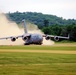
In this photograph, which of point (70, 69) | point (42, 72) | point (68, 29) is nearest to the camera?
point (42, 72)

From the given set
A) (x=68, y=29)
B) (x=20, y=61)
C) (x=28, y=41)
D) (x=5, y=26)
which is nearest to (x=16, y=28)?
(x=5, y=26)

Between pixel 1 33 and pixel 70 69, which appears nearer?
pixel 70 69

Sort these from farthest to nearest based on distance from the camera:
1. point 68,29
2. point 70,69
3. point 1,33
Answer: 1. point 68,29
2. point 1,33
3. point 70,69

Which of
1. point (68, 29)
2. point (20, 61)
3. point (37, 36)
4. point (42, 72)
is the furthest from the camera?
point (68, 29)

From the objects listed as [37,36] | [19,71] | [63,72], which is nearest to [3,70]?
[19,71]

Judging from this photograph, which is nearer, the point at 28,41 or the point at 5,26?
the point at 28,41

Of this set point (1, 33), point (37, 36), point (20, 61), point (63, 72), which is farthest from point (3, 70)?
point (1, 33)

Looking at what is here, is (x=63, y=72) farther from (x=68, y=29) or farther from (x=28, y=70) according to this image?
(x=68, y=29)

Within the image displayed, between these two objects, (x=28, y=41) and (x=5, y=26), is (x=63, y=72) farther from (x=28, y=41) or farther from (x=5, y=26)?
(x=5, y=26)

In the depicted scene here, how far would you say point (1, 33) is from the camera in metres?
134

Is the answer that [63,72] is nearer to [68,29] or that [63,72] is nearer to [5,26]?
[5,26]

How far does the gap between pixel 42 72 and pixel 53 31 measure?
521 ft

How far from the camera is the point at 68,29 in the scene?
588ft

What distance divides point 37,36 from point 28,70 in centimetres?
7231
